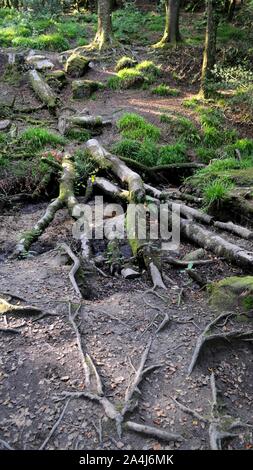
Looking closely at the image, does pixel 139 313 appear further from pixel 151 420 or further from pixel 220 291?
pixel 151 420

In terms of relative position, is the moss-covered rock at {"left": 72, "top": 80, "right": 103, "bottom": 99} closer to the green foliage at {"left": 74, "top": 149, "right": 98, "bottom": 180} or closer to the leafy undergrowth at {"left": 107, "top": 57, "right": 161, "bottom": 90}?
the leafy undergrowth at {"left": 107, "top": 57, "right": 161, "bottom": 90}

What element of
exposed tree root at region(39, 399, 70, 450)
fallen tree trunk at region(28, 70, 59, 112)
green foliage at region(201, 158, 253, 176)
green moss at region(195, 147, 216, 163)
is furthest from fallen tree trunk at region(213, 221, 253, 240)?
fallen tree trunk at region(28, 70, 59, 112)

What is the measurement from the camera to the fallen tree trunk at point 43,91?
41.3 feet

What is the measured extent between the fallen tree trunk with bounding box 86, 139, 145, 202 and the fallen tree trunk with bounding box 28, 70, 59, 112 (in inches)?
130

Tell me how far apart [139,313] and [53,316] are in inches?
39.3

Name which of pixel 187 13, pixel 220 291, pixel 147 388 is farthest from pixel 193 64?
pixel 147 388

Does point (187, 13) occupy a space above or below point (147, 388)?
above

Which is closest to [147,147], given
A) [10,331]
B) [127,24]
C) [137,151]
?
[137,151]

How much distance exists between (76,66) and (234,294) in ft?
38.8

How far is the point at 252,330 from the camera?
457cm

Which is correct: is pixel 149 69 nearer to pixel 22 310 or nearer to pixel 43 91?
pixel 43 91

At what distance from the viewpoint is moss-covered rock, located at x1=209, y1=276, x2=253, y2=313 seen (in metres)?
4.86

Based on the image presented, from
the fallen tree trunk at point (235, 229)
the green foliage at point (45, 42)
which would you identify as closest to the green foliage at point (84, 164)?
the fallen tree trunk at point (235, 229)

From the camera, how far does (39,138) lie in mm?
10445
